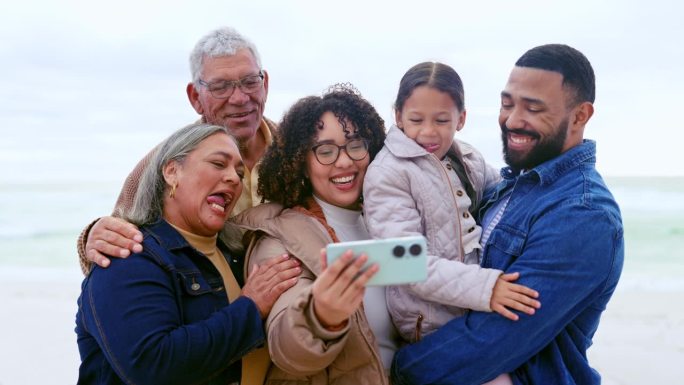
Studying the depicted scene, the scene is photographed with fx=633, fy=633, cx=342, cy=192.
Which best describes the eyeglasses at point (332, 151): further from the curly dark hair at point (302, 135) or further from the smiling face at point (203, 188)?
the smiling face at point (203, 188)

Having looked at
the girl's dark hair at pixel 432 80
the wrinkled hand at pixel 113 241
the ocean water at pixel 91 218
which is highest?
the girl's dark hair at pixel 432 80

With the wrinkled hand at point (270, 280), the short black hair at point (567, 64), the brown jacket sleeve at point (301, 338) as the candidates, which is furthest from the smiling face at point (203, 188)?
the short black hair at point (567, 64)

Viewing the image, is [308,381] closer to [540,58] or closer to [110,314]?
[110,314]

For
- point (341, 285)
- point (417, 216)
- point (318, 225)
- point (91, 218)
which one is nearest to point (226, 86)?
point (318, 225)

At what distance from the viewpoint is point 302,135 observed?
10.0 ft

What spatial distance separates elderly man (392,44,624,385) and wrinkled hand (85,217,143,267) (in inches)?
50.0

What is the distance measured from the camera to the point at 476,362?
8.69 ft

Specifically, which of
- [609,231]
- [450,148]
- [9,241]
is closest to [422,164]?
[450,148]

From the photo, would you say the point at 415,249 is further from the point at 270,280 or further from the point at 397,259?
the point at 270,280

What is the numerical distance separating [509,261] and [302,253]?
89 centimetres

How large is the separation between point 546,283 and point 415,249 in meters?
0.73

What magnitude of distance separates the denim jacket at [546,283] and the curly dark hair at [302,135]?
2.56 ft

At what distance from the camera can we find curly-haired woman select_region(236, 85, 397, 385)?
2404mm

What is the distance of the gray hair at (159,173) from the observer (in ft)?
9.53
